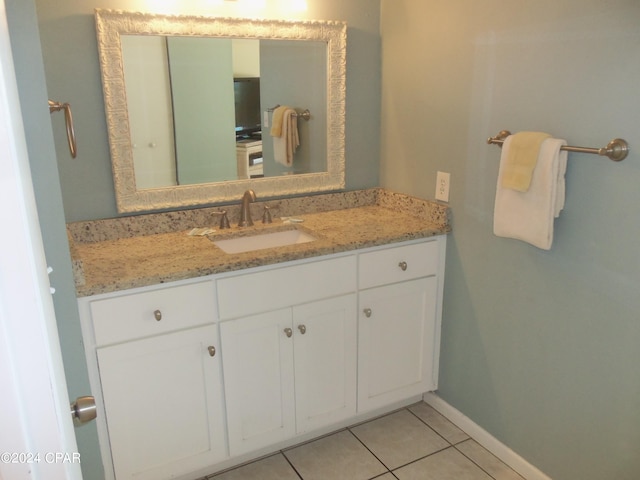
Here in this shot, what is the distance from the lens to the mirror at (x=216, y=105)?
1.89 m

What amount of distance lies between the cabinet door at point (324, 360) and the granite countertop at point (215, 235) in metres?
0.24

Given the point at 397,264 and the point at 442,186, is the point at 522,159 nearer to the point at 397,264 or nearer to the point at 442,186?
the point at 442,186

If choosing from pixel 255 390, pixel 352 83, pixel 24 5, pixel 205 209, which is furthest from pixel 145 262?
pixel 352 83

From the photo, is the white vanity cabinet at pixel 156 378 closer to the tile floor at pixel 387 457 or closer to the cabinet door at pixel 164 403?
the cabinet door at pixel 164 403

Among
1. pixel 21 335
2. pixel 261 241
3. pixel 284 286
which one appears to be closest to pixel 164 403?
pixel 284 286

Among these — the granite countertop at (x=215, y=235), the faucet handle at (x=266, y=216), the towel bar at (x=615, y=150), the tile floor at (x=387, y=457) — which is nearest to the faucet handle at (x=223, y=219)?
the granite countertop at (x=215, y=235)

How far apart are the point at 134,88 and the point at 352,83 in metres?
0.97

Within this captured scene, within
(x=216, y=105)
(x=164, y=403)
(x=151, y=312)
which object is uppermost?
(x=216, y=105)

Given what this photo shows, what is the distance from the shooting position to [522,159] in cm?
161

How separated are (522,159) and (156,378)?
A: 140 cm

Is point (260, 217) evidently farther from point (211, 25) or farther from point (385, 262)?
point (211, 25)

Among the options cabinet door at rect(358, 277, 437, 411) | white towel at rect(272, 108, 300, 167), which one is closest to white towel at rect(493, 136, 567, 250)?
cabinet door at rect(358, 277, 437, 411)

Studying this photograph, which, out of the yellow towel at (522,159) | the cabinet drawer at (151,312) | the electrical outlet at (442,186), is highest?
the yellow towel at (522,159)

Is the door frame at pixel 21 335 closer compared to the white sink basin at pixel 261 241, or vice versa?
the door frame at pixel 21 335
